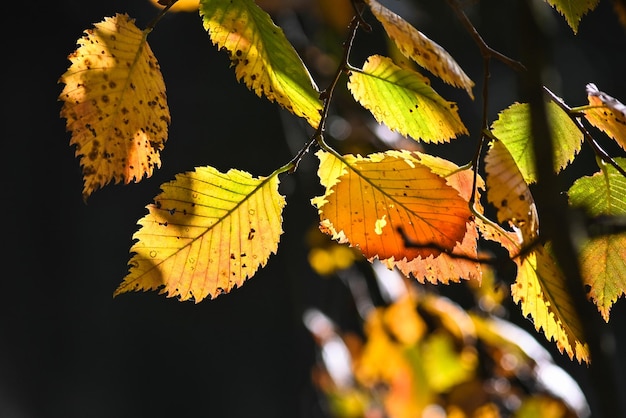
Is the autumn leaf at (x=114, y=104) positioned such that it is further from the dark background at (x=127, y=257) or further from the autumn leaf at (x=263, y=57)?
the dark background at (x=127, y=257)

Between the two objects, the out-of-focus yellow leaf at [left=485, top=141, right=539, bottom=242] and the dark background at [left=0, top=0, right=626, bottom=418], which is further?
the dark background at [left=0, top=0, right=626, bottom=418]

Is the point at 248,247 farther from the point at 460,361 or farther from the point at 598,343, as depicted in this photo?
the point at 460,361

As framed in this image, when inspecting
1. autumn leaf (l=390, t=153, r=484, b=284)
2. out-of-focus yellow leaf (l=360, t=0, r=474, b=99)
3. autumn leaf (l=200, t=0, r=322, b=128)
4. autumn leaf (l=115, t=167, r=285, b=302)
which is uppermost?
out-of-focus yellow leaf (l=360, t=0, r=474, b=99)

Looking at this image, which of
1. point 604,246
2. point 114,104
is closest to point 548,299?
point 604,246

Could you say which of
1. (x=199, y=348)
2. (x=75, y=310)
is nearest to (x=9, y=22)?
(x=75, y=310)

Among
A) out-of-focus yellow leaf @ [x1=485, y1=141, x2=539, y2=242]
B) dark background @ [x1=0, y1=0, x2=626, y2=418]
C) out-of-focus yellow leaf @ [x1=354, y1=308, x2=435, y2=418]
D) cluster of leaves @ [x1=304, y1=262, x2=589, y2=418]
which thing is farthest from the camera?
dark background @ [x1=0, y1=0, x2=626, y2=418]

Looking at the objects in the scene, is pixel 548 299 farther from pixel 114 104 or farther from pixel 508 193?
pixel 114 104

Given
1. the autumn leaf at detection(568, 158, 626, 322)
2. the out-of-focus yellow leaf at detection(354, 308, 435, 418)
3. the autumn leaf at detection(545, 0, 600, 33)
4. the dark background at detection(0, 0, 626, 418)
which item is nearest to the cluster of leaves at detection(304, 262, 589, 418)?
the out-of-focus yellow leaf at detection(354, 308, 435, 418)

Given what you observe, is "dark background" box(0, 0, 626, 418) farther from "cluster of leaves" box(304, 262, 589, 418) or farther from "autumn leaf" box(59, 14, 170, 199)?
"autumn leaf" box(59, 14, 170, 199)
